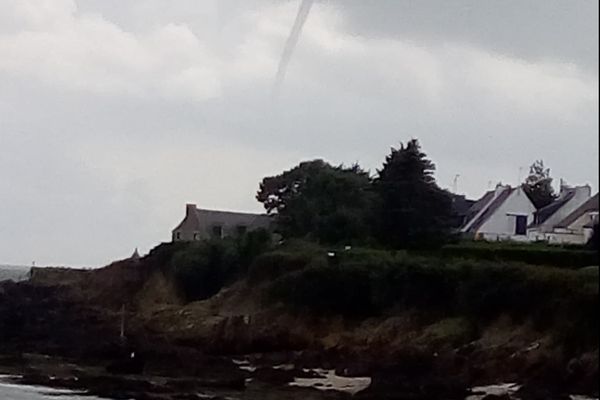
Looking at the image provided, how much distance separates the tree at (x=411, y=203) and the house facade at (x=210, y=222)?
26810 mm

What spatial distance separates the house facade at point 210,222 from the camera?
80438 millimetres

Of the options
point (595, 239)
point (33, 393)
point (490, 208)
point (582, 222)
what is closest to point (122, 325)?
point (490, 208)

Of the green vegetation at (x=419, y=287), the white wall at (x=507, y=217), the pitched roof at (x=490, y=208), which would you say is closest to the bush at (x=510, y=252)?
the green vegetation at (x=419, y=287)

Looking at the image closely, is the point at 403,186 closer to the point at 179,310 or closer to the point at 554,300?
the point at 179,310

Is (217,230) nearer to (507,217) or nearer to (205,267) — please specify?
(205,267)

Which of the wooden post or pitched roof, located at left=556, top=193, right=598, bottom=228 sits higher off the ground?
pitched roof, located at left=556, top=193, right=598, bottom=228

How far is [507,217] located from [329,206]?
21.7 m

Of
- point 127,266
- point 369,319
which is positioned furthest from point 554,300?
point 127,266

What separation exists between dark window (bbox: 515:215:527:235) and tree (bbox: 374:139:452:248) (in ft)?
13.9

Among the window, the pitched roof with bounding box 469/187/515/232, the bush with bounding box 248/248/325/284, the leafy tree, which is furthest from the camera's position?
the window

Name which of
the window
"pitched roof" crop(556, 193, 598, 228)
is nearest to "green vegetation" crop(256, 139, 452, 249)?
the window

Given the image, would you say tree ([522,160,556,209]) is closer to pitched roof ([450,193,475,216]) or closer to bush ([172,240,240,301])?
pitched roof ([450,193,475,216])

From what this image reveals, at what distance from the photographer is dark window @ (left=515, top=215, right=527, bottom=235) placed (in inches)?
1532

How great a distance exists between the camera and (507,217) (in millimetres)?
45344
